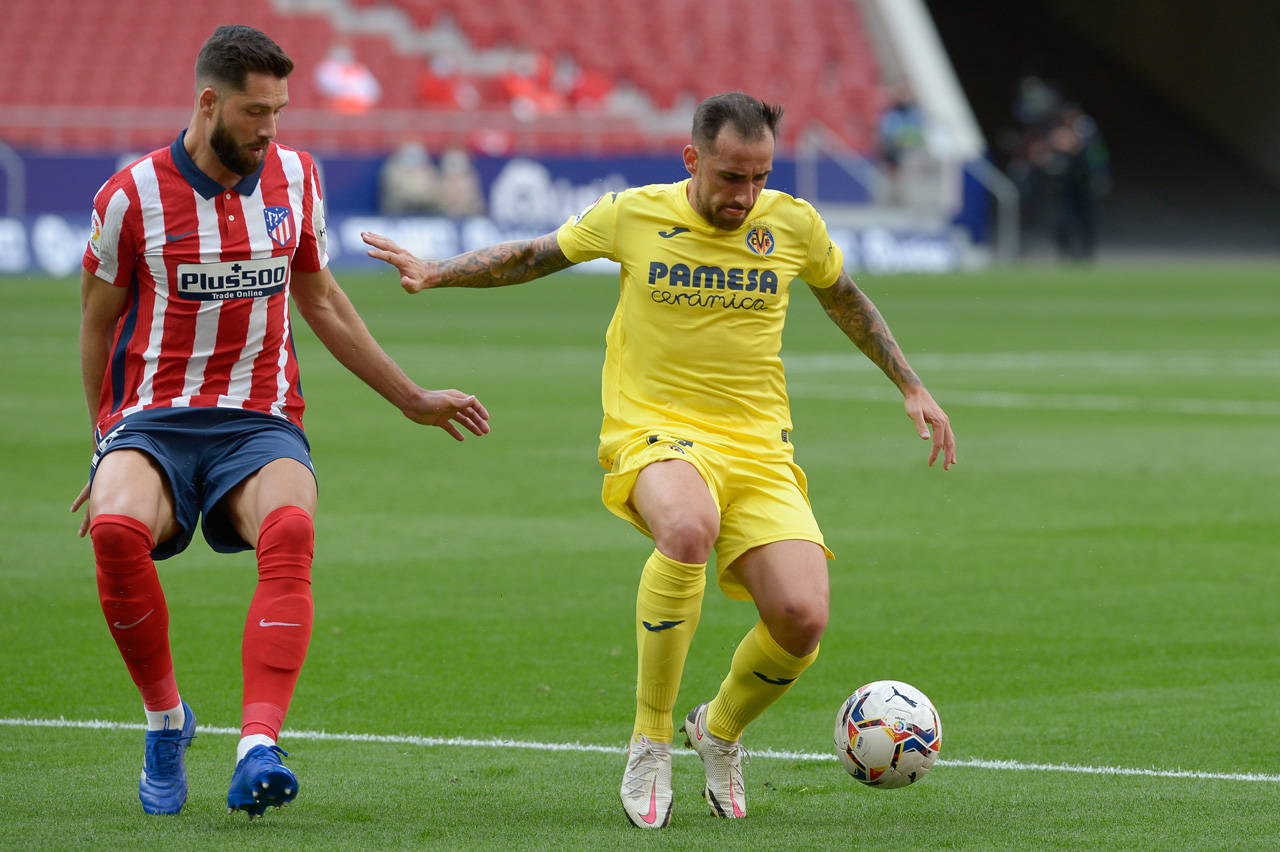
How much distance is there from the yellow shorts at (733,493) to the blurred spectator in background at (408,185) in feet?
75.0

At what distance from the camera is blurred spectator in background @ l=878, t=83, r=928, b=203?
31.3 metres

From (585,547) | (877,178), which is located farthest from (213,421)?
(877,178)

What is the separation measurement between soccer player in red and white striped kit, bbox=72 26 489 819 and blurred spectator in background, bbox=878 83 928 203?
27.3m

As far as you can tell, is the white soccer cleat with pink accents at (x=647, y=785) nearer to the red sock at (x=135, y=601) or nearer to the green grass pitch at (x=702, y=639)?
the green grass pitch at (x=702, y=639)

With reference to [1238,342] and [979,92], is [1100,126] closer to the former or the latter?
[979,92]

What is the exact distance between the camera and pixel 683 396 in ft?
16.1

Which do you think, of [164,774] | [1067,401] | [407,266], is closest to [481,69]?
[1067,401]

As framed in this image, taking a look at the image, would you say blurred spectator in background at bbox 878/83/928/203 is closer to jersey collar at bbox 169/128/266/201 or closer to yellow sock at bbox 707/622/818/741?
yellow sock at bbox 707/622/818/741

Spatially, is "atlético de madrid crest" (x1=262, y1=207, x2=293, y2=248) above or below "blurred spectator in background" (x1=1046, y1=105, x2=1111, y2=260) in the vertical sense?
above

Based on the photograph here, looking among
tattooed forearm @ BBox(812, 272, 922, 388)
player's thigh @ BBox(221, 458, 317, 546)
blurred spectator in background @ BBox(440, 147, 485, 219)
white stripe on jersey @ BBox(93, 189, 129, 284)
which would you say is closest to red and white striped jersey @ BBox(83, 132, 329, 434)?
white stripe on jersey @ BBox(93, 189, 129, 284)

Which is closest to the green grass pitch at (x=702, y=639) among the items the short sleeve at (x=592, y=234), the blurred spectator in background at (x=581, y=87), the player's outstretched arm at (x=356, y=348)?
the player's outstretched arm at (x=356, y=348)

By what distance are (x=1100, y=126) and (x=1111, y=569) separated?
41.5 meters

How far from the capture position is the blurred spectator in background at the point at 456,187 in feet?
90.8

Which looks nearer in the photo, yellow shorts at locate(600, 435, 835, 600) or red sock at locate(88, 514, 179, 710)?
red sock at locate(88, 514, 179, 710)
